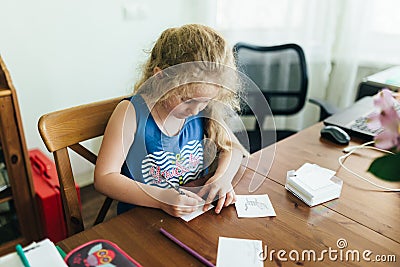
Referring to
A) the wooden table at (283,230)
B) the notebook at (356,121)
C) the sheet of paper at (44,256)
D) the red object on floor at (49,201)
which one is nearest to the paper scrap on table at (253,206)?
the wooden table at (283,230)

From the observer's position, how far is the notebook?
1.36m

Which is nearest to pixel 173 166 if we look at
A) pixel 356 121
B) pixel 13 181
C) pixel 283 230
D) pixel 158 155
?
pixel 158 155

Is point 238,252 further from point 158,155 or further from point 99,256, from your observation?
point 158,155

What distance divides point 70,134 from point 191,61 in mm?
422

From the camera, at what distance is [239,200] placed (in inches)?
39.3

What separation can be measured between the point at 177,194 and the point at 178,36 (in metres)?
0.39

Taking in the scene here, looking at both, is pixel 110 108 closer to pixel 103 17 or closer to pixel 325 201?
pixel 325 201

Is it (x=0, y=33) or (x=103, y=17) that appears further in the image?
(x=103, y=17)

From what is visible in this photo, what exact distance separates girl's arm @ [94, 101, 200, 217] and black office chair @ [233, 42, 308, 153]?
102 centimetres

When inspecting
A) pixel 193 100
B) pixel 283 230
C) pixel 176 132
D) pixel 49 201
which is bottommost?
pixel 49 201

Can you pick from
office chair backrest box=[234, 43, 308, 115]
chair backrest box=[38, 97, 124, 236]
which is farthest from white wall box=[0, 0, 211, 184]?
chair backrest box=[38, 97, 124, 236]

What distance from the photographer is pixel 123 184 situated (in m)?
0.98

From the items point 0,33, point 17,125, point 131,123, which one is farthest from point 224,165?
point 0,33

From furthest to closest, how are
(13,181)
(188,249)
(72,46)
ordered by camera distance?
1. (72,46)
2. (13,181)
3. (188,249)
